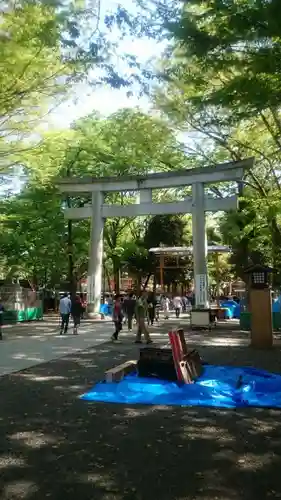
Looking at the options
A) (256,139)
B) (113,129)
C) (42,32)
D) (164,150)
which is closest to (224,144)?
(256,139)

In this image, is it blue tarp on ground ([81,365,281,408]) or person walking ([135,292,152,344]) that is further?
person walking ([135,292,152,344])

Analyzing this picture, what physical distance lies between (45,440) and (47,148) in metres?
13.7

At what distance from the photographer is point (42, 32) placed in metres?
8.55

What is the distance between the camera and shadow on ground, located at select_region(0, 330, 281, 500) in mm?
3738

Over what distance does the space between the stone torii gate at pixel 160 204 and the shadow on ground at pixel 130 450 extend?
15.1m

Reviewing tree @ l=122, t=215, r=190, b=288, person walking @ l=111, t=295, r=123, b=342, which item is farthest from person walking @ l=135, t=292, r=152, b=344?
tree @ l=122, t=215, r=190, b=288

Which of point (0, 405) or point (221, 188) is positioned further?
point (221, 188)

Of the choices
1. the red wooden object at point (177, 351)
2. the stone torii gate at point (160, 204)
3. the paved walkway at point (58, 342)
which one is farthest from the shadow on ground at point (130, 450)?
the stone torii gate at point (160, 204)

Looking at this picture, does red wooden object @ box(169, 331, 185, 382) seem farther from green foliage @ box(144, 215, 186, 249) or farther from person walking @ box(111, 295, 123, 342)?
green foliage @ box(144, 215, 186, 249)

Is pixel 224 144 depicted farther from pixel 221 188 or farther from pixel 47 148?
pixel 47 148

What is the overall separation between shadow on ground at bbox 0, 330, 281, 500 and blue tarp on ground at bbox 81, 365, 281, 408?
0.31 m

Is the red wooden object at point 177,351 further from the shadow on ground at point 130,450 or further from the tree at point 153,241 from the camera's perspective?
the tree at point 153,241

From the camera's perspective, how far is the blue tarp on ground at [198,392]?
6.70 meters

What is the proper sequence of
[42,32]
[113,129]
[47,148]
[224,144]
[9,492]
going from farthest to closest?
[113,129]
[224,144]
[47,148]
[42,32]
[9,492]
